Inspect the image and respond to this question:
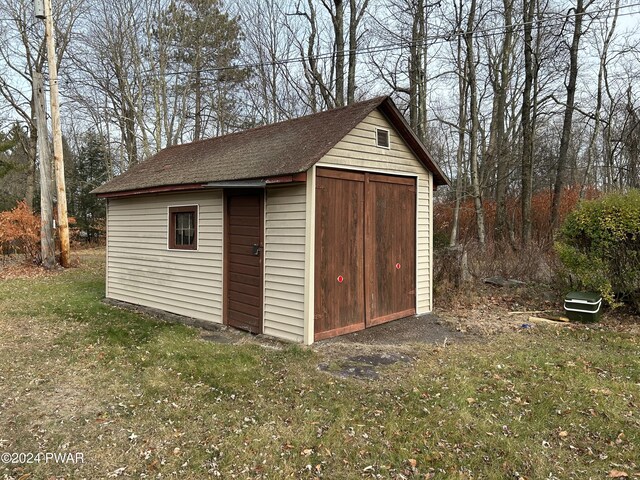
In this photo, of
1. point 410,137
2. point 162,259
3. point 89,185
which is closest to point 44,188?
point 162,259

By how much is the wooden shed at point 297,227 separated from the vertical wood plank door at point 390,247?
0.08 feet

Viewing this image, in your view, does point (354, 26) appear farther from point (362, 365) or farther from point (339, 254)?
point (362, 365)

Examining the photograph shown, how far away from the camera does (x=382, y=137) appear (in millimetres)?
6871

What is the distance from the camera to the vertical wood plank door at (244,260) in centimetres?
638

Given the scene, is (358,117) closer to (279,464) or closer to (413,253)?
(413,253)

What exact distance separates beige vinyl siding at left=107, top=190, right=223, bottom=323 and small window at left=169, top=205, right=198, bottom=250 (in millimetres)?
108

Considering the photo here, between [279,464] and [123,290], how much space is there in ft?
23.4

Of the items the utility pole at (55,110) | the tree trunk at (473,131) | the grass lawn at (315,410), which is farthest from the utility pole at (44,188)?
the tree trunk at (473,131)

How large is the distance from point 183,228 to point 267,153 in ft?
7.29

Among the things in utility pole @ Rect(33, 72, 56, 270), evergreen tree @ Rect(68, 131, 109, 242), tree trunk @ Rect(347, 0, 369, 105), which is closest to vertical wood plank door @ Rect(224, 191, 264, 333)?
utility pole @ Rect(33, 72, 56, 270)

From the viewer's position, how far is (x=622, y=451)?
3.17 metres

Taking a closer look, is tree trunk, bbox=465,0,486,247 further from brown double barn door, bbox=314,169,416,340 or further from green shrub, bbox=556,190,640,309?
brown double barn door, bbox=314,169,416,340

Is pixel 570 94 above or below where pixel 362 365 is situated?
above

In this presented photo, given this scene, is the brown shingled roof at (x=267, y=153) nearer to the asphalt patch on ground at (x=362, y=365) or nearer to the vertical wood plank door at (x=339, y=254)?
the vertical wood plank door at (x=339, y=254)
